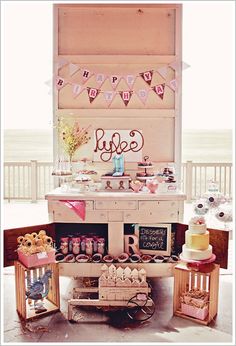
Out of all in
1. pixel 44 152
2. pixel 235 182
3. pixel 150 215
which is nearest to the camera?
pixel 235 182

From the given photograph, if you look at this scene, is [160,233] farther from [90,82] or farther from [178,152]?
[90,82]

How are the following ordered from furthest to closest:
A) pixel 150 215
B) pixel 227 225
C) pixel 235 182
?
pixel 227 225
pixel 150 215
pixel 235 182

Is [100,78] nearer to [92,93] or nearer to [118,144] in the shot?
[92,93]

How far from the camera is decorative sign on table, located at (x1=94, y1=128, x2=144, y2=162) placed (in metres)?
4.21

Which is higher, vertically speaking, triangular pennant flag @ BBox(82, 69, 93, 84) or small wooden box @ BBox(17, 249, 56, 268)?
triangular pennant flag @ BBox(82, 69, 93, 84)

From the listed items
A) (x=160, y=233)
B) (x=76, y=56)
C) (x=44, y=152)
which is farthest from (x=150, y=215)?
(x=44, y=152)

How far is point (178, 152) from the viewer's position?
13.7 ft

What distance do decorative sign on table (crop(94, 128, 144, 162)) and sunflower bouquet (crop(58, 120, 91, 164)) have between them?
13 centimetres

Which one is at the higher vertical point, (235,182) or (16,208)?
(235,182)

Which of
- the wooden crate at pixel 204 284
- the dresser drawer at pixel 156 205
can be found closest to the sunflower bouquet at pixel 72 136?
the dresser drawer at pixel 156 205

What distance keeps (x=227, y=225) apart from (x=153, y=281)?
150cm

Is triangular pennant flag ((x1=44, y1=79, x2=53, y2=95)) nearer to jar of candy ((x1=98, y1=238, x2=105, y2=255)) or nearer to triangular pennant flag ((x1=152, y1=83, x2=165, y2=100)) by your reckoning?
triangular pennant flag ((x1=152, y1=83, x2=165, y2=100))

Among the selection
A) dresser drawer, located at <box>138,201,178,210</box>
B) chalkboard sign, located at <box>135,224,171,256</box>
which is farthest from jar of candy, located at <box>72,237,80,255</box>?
dresser drawer, located at <box>138,201,178,210</box>

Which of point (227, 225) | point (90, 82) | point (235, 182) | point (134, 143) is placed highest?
point (90, 82)
